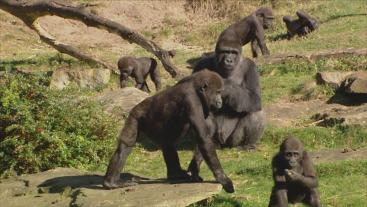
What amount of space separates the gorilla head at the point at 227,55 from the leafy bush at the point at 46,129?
2001mm

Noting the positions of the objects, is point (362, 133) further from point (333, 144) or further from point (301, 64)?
point (301, 64)

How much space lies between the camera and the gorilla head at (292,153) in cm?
839

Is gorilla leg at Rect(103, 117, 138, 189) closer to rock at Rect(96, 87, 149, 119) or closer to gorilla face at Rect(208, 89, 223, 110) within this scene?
gorilla face at Rect(208, 89, 223, 110)

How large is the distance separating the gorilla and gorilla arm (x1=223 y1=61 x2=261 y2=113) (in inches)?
266

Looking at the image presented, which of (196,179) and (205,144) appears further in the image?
(196,179)

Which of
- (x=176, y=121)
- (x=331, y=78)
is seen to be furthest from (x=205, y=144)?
(x=331, y=78)

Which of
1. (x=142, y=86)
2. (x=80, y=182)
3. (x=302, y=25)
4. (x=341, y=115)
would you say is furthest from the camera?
(x=302, y=25)

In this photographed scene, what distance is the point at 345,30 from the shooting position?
2245 centimetres

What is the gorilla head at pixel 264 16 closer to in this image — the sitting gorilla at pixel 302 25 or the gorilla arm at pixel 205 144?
the sitting gorilla at pixel 302 25

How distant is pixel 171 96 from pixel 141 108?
463 mm

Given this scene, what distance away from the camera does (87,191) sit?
8.95 meters

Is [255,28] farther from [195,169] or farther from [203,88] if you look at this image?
[203,88]

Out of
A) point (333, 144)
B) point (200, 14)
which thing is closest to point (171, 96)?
point (333, 144)

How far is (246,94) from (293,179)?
14.3 feet
